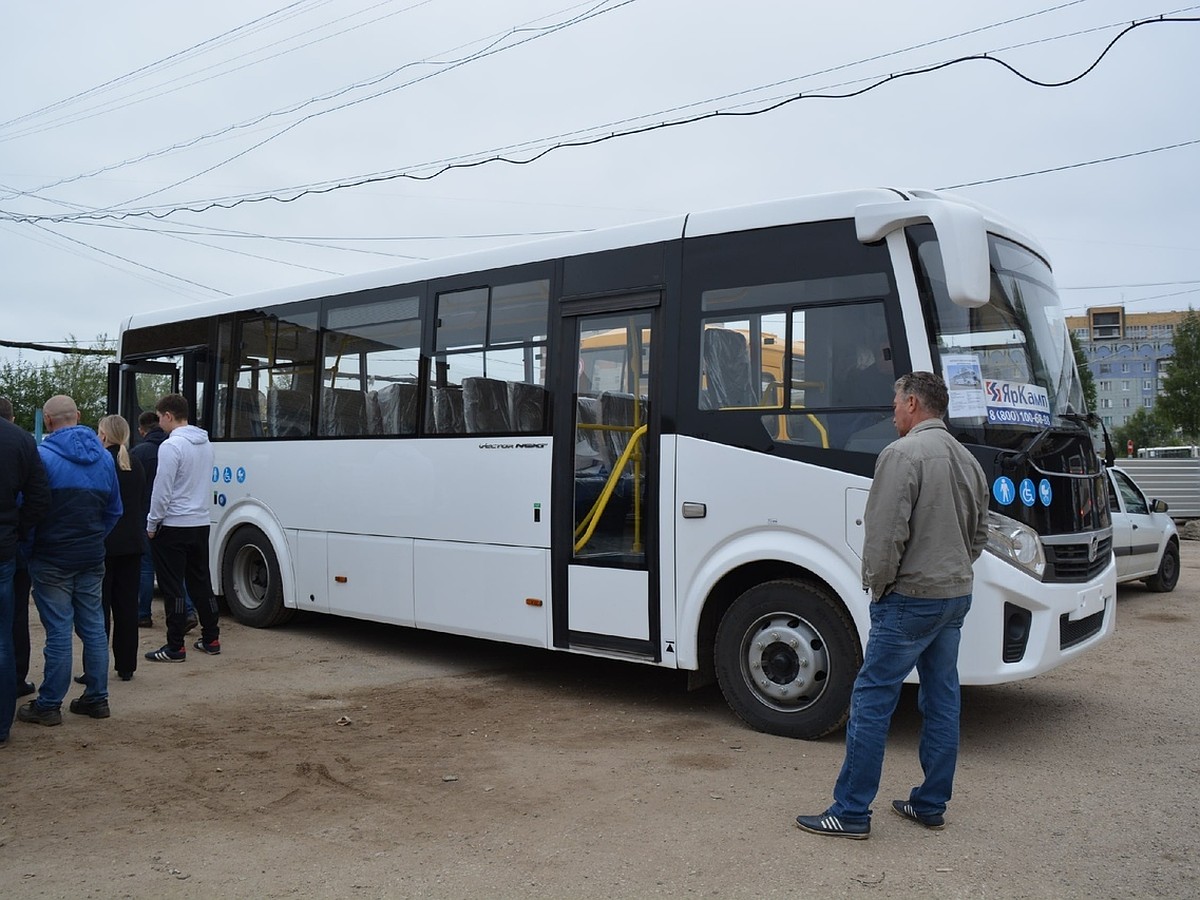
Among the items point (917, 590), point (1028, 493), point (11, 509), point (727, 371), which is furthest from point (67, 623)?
point (1028, 493)

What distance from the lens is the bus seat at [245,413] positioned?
10586 millimetres

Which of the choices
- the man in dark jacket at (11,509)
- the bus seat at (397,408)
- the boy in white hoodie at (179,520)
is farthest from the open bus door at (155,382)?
the man in dark jacket at (11,509)

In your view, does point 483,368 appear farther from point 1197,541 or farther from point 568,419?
point 1197,541

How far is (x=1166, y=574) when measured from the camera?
1400cm

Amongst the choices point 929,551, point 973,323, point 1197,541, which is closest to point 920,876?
point 929,551

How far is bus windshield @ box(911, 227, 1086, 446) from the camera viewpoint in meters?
6.04

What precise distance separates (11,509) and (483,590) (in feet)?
10.8

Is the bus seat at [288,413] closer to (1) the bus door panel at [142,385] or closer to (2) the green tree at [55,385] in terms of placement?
(1) the bus door panel at [142,385]

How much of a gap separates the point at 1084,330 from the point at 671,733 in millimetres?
144665

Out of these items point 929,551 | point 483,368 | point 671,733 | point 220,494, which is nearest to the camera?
point 929,551

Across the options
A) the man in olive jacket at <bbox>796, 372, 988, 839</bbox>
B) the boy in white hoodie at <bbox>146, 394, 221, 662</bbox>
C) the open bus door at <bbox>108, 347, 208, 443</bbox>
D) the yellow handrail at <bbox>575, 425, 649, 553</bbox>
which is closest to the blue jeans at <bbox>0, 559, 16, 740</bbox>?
the boy in white hoodie at <bbox>146, 394, 221, 662</bbox>

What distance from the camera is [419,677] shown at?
8.64 metres

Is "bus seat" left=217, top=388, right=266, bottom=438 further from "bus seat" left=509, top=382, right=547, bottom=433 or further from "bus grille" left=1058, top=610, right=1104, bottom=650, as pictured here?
"bus grille" left=1058, top=610, right=1104, bottom=650

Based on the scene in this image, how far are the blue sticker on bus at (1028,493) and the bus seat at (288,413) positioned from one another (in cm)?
636
